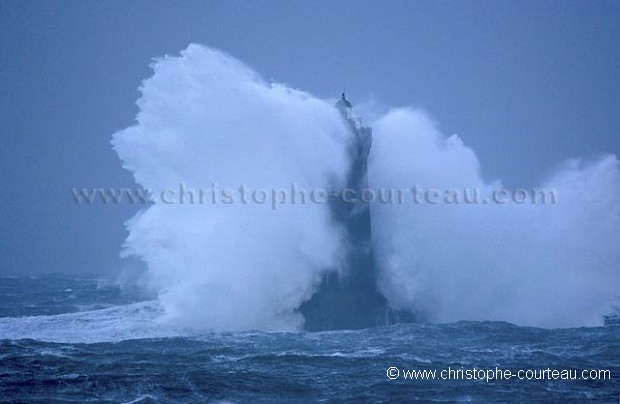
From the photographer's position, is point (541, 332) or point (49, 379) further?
point (541, 332)

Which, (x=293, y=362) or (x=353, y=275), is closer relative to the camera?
(x=293, y=362)

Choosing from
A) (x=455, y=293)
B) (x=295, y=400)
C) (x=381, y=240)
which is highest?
(x=381, y=240)

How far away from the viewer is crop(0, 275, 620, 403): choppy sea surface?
63.4ft

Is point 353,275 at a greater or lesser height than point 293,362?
greater

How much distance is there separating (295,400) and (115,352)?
1073 centimetres

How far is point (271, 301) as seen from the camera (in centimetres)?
3381

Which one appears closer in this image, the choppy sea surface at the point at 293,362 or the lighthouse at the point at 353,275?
the choppy sea surface at the point at 293,362

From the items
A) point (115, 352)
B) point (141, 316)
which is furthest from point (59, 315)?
point (115, 352)

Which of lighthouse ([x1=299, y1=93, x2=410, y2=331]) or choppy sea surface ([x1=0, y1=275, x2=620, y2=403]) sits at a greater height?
lighthouse ([x1=299, y1=93, x2=410, y2=331])

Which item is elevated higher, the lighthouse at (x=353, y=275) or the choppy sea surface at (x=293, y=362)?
the lighthouse at (x=353, y=275)

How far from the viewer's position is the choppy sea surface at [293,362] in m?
19.3

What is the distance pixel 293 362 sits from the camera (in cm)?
2405

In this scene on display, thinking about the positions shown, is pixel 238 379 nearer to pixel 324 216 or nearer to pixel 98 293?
pixel 324 216

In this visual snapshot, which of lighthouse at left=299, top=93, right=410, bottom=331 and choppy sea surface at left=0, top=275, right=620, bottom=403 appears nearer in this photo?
choppy sea surface at left=0, top=275, right=620, bottom=403
